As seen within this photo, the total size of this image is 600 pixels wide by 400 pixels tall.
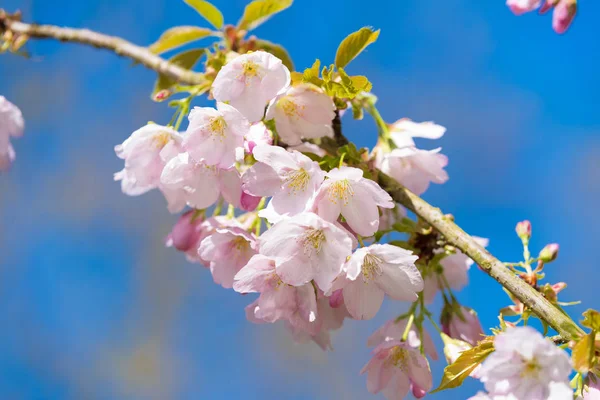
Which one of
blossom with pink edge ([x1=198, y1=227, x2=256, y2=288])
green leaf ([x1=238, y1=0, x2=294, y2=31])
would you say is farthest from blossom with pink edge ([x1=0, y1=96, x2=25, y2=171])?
blossom with pink edge ([x1=198, y1=227, x2=256, y2=288])

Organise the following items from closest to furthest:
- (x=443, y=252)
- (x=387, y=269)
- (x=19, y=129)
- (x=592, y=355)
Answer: (x=592, y=355), (x=387, y=269), (x=443, y=252), (x=19, y=129)

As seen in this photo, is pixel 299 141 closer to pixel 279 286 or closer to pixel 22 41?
pixel 279 286

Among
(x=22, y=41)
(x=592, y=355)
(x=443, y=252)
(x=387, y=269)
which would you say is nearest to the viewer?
(x=592, y=355)

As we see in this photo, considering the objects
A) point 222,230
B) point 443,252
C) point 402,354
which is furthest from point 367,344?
point 222,230

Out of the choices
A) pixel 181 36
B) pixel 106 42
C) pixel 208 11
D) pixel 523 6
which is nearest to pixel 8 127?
pixel 106 42

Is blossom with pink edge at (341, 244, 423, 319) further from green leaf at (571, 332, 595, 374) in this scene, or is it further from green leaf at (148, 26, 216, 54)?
green leaf at (148, 26, 216, 54)

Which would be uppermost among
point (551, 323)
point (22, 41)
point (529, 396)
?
point (22, 41)

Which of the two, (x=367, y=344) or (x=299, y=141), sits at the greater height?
(x=299, y=141)
